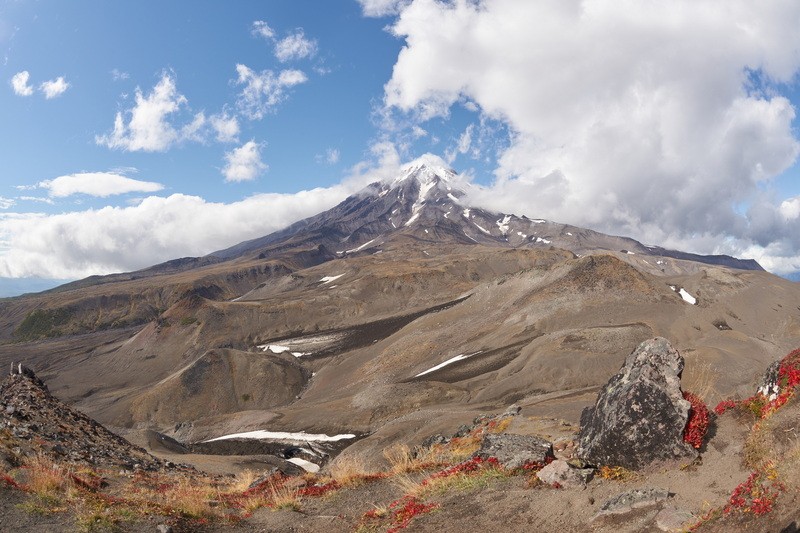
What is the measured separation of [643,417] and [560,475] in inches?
84.6

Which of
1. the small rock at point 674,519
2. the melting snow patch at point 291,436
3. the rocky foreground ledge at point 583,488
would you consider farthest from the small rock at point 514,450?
the melting snow patch at point 291,436

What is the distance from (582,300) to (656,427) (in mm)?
70516

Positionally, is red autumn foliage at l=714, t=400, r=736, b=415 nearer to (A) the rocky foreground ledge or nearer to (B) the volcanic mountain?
(A) the rocky foreground ledge

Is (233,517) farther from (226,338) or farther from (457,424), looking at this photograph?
(226,338)

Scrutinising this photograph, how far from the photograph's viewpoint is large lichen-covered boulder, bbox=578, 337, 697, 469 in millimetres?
9734

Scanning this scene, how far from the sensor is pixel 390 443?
35.4 metres

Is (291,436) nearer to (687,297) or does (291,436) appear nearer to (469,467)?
(469,467)

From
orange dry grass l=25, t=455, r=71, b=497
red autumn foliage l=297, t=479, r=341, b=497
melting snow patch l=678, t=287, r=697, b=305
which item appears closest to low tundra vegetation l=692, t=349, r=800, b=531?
red autumn foliage l=297, t=479, r=341, b=497

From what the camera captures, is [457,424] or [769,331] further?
[769,331]

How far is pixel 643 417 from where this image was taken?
9984 mm

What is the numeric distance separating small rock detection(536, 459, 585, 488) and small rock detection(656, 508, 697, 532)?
221 centimetres

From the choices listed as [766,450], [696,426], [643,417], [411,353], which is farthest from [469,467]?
[411,353]

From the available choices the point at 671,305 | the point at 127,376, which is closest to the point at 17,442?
the point at 671,305

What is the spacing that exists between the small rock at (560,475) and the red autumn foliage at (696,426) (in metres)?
2.32
